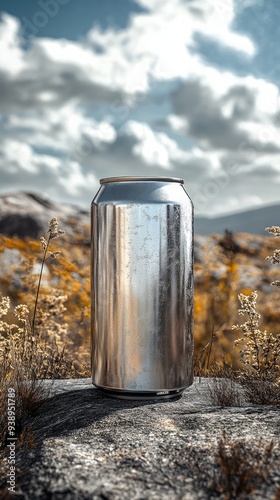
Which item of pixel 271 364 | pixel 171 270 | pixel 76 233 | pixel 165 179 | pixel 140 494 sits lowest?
pixel 140 494

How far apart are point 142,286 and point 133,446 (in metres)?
1.19

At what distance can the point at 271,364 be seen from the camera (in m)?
4.72

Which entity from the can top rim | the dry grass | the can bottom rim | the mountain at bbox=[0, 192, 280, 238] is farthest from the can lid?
the mountain at bbox=[0, 192, 280, 238]

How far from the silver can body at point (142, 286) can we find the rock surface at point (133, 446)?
0.70 feet

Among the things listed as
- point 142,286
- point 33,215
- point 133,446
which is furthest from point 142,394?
point 33,215

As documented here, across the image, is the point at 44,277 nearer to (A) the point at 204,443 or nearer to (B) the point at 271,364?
(B) the point at 271,364

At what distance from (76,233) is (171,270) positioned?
8.15 metres

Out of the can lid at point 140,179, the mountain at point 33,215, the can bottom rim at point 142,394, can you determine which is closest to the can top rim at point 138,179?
the can lid at point 140,179

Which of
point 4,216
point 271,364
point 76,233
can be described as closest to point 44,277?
point 76,233

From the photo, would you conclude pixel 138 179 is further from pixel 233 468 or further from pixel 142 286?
pixel 233 468

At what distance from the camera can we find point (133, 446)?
3.12 m

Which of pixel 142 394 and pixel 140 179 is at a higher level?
pixel 140 179

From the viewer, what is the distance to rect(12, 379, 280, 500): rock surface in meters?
2.64

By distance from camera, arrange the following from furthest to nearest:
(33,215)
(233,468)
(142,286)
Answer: (33,215) → (142,286) → (233,468)
